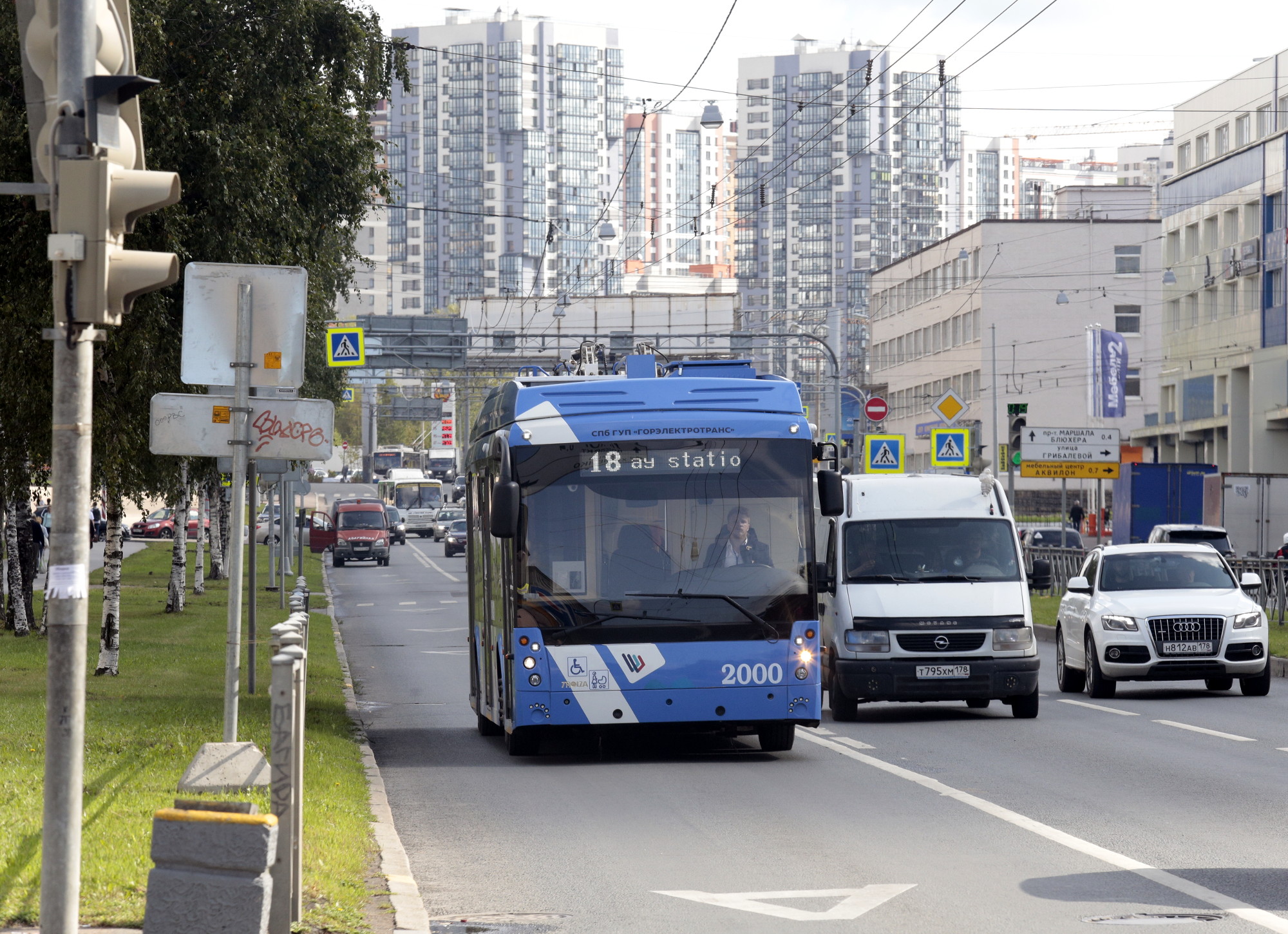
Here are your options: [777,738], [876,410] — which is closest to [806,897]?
[777,738]

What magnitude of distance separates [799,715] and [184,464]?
33.1ft

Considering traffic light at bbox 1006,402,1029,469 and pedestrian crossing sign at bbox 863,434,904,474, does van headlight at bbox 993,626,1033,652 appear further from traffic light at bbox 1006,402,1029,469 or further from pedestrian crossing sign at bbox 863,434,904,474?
pedestrian crossing sign at bbox 863,434,904,474

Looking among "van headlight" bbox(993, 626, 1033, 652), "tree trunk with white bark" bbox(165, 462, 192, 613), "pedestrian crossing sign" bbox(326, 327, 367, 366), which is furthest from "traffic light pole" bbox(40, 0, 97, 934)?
"pedestrian crossing sign" bbox(326, 327, 367, 366)

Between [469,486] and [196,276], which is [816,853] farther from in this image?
[469,486]

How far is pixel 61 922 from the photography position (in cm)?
580

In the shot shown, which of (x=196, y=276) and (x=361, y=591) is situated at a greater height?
(x=196, y=276)

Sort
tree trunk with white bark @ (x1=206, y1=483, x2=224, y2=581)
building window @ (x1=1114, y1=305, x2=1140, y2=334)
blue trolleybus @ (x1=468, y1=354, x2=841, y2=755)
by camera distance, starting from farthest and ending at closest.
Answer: building window @ (x1=1114, y1=305, x2=1140, y2=334)
tree trunk with white bark @ (x1=206, y1=483, x2=224, y2=581)
blue trolleybus @ (x1=468, y1=354, x2=841, y2=755)

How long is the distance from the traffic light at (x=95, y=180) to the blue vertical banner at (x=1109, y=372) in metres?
69.4

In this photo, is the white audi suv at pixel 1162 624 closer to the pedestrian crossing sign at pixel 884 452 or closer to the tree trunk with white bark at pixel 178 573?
the tree trunk with white bark at pixel 178 573

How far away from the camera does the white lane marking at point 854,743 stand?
50.5 feet

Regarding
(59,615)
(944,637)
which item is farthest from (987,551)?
(59,615)

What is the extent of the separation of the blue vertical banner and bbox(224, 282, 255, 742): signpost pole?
65202 mm

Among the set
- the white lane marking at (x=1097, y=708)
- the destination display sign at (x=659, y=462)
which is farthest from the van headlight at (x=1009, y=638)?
the destination display sign at (x=659, y=462)

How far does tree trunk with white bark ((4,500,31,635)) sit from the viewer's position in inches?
1081
